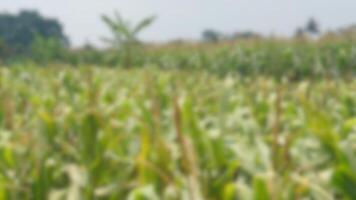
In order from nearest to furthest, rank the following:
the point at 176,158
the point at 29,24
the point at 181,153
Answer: the point at 181,153
the point at 176,158
the point at 29,24

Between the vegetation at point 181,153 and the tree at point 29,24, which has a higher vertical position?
the tree at point 29,24

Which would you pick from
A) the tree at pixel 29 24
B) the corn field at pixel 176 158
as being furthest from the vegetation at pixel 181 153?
the tree at pixel 29 24

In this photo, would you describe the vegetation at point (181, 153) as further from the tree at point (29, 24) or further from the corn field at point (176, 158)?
the tree at point (29, 24)

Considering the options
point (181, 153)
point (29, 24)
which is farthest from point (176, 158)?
point (29, 24)

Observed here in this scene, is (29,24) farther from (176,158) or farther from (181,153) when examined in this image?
(181,153)

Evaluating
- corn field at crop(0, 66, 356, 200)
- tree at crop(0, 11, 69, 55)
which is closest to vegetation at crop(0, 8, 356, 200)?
corn field at crop(0, 66, 356, 200)

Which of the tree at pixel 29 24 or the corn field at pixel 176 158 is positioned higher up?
the tree at pixel 29 24

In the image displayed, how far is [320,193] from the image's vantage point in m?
1.36

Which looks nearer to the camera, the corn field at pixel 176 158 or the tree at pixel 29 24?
the corn field at pixel 176 158

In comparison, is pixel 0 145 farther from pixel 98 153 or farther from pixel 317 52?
pixel 317 52

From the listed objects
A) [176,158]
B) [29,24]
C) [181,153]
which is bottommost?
[181,153]

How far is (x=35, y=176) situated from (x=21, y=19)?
51675mm

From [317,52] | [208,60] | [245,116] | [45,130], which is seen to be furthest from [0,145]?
[208,60]

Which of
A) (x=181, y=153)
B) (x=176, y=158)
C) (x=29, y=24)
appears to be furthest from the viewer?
(x=29, y=24)
